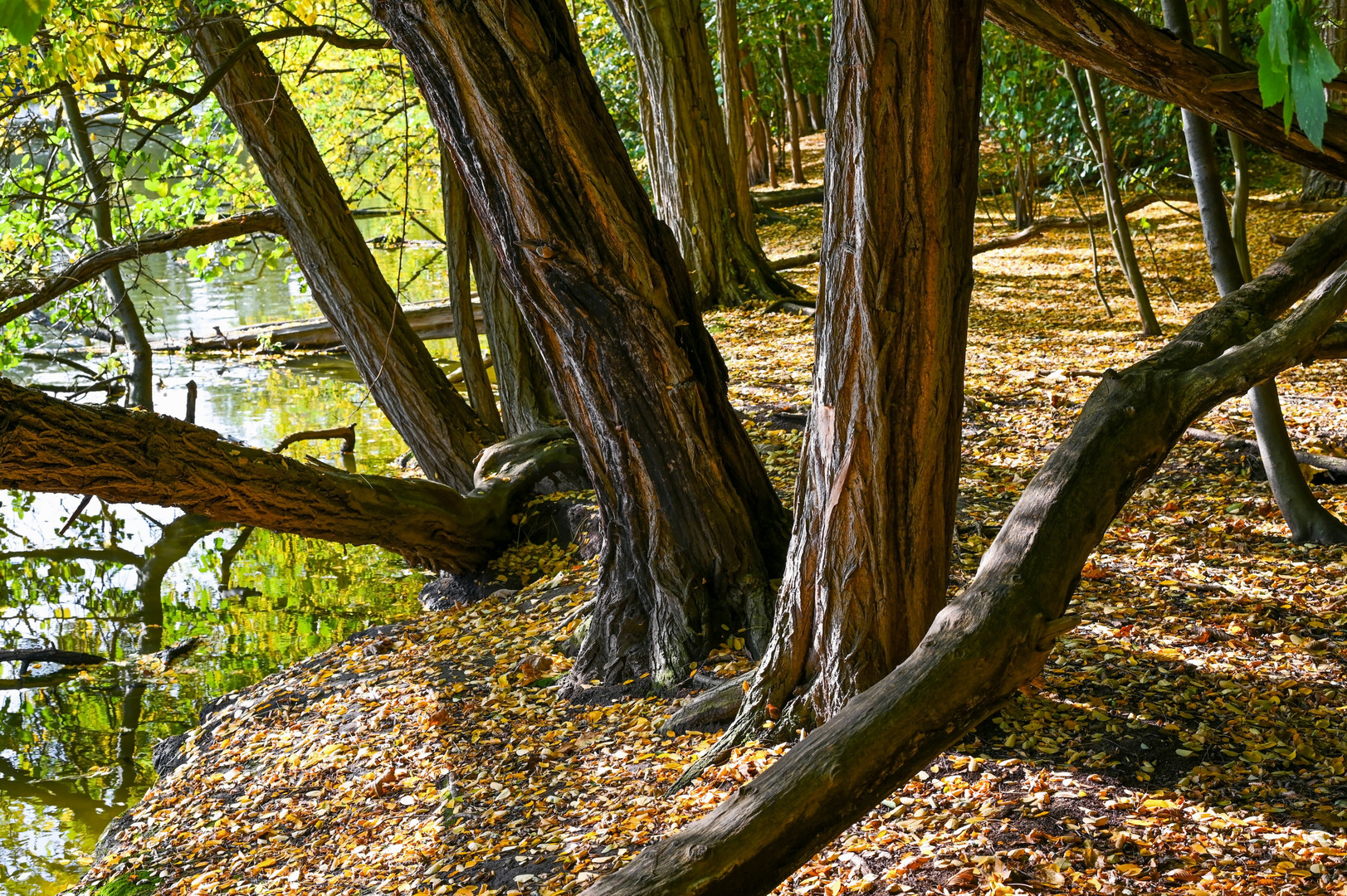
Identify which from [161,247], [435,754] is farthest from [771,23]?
[435,754]

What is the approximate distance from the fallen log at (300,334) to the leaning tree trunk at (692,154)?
5035mm

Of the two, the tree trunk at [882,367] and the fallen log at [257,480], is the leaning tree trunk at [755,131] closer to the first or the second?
the fallen log at [257,480]

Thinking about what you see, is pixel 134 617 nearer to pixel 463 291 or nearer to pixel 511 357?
pixel 463 291

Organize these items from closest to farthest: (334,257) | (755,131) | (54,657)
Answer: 1. (334,257)
2. (54,657)
3. (755,131)

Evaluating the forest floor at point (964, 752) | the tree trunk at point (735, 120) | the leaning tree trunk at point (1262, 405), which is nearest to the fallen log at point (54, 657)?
the forest floor at point (964, 752)

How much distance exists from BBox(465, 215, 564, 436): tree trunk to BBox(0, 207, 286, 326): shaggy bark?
1348mm

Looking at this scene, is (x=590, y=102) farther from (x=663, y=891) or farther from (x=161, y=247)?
(x=161, y=247)

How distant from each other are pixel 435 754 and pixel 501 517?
2256 mm

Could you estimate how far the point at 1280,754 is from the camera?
122 inches

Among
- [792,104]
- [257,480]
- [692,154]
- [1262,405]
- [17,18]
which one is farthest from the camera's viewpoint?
[792,104]

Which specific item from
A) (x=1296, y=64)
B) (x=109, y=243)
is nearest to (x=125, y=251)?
(x=109, y=243)

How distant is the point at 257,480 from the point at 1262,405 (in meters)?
4.56

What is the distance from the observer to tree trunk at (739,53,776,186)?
19.2 metres

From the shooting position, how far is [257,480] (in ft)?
16.5
